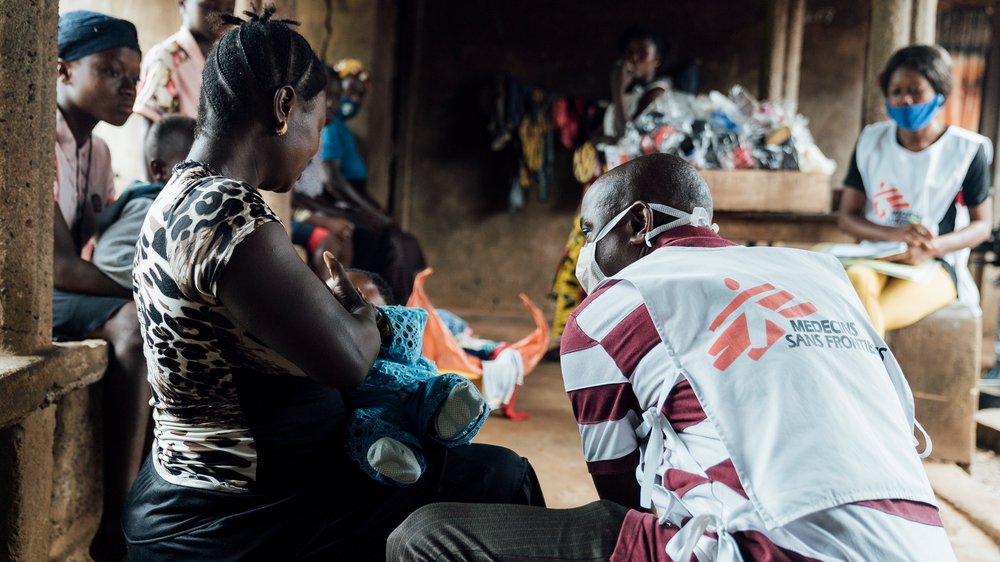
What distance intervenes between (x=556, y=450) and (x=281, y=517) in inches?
92.6

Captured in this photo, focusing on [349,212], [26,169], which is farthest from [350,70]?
[26,169]

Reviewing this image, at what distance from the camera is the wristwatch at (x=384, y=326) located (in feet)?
5.60

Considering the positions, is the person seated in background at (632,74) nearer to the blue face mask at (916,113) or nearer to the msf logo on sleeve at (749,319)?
the blue face mask at (916,113)

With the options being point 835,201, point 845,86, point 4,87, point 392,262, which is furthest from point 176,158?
point 845,86

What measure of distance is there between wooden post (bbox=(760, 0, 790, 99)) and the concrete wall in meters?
1.16

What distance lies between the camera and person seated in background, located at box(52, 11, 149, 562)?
236 cm

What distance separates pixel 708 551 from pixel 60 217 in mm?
2039

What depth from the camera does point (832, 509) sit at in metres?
1.17

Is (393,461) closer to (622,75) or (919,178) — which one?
(919,178)

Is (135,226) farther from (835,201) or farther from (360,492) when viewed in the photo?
(835,201)

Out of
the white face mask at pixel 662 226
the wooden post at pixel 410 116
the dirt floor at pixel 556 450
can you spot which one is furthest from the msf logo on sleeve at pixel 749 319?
the wooden post at pixel 410 116

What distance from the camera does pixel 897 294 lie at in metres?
3.70

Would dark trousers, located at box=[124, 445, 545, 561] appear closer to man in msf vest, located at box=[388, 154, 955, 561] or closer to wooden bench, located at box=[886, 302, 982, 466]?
man in msf vest, located at box=[388, 154, 955, 561]

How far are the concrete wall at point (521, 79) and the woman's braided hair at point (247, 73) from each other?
7.30 metres
